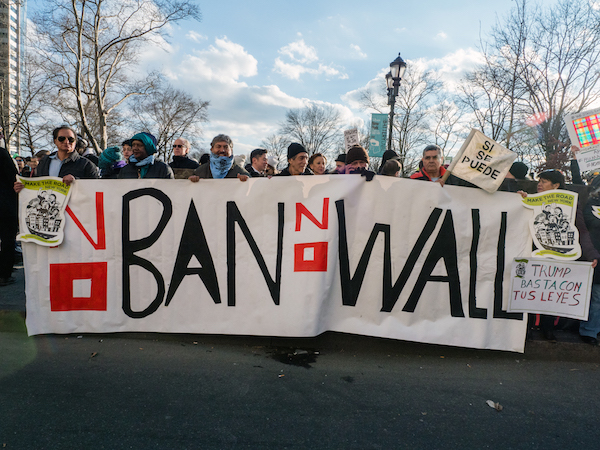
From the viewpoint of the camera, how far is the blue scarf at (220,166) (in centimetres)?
434

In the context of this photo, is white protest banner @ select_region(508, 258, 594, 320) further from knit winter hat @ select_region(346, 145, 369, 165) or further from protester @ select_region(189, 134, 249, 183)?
protester @ select_region(189, 134, 249, 183)

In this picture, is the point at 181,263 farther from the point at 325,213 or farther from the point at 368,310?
the point at 368,310

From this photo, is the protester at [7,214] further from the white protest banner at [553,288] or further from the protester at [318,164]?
the white protest banner at [553,288]

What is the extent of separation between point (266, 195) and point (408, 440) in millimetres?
2281

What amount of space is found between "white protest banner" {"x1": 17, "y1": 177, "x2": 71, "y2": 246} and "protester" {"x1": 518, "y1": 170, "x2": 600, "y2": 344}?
4.21 m

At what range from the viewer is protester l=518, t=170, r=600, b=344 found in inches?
138

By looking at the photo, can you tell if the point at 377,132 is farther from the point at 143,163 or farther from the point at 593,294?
the point at 143,163

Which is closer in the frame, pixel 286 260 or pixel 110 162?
pixel 286 260

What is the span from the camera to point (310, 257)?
11.7 ft

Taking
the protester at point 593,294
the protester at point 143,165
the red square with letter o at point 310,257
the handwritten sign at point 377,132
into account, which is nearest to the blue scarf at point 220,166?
the protester at point 143,165

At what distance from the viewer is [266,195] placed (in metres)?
3.69

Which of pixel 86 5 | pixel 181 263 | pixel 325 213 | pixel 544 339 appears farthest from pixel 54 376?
pixel 86 5

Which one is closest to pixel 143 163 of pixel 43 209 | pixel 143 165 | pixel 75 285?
pixel 143 165

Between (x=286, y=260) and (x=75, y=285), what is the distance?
1975mm
